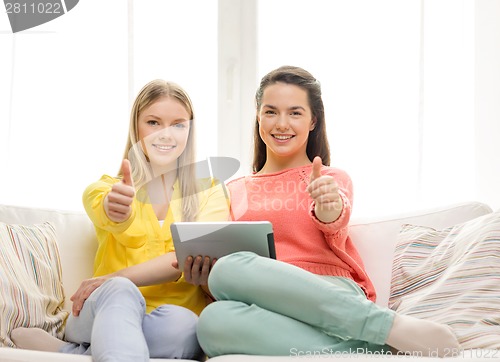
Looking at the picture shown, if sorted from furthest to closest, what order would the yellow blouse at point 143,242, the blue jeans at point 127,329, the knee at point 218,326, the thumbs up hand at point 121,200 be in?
1. the yellow blouse at point 143,242
2. the thumbs up hand at point 121,200
3. the knee at point 218,326
4. the blue jeans at point 127,329

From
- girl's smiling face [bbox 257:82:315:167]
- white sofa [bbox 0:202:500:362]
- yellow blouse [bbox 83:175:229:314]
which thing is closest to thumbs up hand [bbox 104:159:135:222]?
yellow blouse [bbox 83:175:229:314]

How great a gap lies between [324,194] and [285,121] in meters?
0.35

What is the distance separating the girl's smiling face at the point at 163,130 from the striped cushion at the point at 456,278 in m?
0.67

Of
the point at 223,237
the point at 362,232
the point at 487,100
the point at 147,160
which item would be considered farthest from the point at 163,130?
the point at 487,100

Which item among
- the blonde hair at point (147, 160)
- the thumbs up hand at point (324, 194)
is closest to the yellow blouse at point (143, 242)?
the blonde hair at point (147, 160)

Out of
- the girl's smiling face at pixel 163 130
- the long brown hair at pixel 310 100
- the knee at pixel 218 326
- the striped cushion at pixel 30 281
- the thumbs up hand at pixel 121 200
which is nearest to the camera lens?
the knee at pixel 218 326

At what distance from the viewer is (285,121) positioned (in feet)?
6.37

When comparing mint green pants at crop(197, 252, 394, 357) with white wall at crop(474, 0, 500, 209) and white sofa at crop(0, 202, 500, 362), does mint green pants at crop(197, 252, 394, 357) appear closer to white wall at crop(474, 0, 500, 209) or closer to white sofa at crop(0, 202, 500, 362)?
white sofa at crop(0, 202, 500, 362)

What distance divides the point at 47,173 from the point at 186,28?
0.79 metres

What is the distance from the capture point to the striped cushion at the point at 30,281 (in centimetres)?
153

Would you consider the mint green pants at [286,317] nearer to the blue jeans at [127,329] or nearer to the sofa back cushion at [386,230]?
the blue jeans at [127,329]

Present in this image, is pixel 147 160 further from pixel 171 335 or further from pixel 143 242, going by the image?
pixel 171 335

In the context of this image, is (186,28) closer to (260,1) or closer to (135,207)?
(260,1)

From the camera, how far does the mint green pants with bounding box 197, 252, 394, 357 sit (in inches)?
53.1
